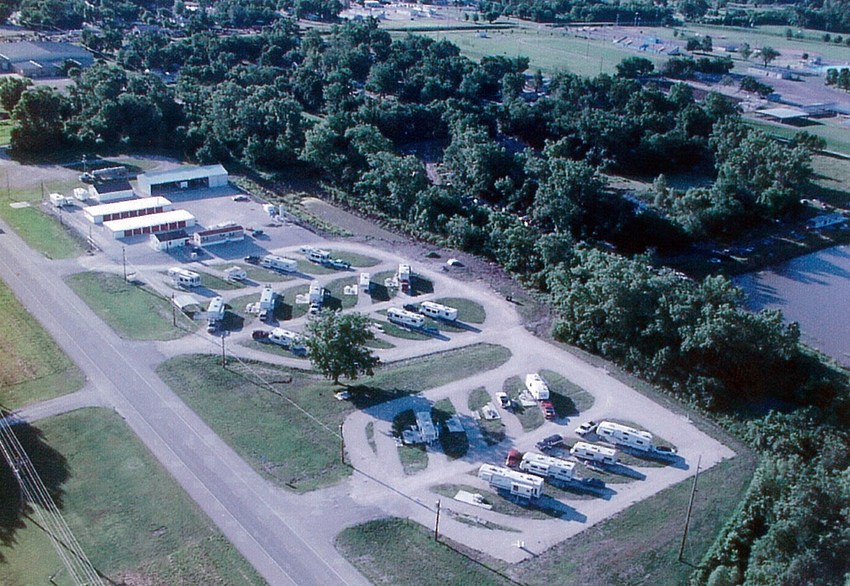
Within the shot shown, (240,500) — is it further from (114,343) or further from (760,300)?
(760,300)

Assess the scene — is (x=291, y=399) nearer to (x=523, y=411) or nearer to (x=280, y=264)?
(x=523, y=411)

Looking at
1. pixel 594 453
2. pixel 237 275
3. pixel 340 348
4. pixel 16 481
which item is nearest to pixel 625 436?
pixel 594 453

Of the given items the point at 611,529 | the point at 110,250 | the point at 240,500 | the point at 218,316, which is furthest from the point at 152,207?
the point at 611,529

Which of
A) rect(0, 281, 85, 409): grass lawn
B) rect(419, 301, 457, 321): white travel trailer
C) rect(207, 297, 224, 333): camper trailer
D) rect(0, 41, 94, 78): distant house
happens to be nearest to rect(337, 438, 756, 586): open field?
rect(419, 301, 457, 321): white travel trailer

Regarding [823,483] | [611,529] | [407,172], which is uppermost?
[407,172]

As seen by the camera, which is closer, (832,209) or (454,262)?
(454,262)

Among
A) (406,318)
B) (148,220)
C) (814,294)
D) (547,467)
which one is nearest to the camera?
(547,467)
